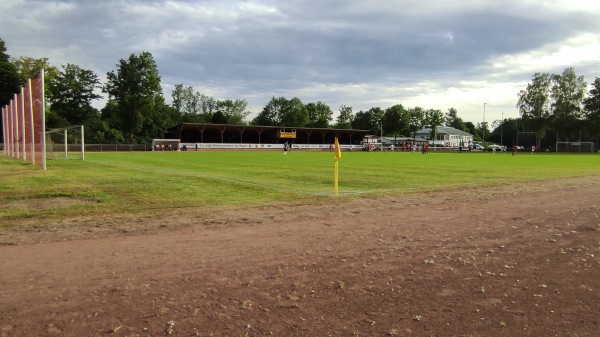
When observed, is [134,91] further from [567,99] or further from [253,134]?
[567,99]

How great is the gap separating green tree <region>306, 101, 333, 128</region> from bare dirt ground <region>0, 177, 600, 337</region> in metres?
147

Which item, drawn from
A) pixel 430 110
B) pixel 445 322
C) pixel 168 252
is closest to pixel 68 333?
pixel 168 252

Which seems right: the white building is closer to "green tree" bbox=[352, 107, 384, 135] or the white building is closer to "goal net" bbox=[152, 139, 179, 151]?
"green tree" bbox=[352, 107, 384, 135]

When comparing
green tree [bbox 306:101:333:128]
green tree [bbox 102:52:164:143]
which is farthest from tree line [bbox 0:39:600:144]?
green tree [bbox 306:101:333:128]

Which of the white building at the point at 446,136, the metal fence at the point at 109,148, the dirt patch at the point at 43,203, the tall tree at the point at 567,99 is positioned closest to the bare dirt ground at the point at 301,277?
the dirt patch at the point at 43,203

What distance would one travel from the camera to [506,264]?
6.01 meters

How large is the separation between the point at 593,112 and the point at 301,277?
414 ft

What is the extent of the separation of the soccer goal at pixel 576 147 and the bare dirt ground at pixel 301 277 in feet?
387

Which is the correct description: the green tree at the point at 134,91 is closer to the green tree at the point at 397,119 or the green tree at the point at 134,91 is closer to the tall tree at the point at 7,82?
the tall tree at the point at 7,82

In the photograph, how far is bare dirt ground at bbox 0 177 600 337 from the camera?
4082 millimetres

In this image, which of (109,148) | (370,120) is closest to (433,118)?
(370,120)

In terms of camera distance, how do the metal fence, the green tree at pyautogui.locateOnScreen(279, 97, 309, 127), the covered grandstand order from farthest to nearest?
the green tree at pyautogui.locateOnScreen(279, 97, 309, 127) < the covered grandstand < the metal fence

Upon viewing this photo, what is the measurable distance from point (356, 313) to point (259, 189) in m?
11.3

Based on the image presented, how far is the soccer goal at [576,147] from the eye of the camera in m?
106
